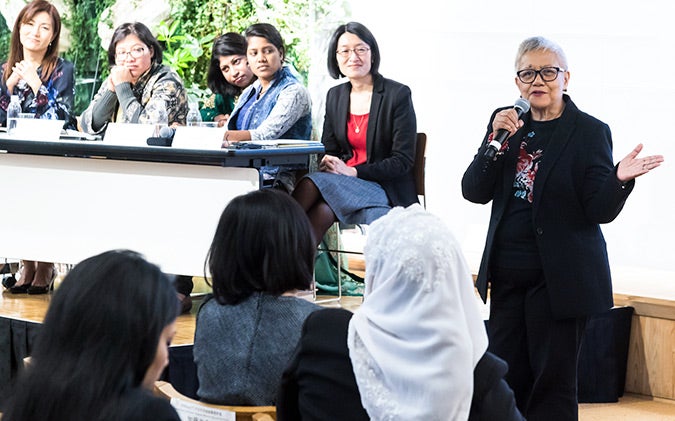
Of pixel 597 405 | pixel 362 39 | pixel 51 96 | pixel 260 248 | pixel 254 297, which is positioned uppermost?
pixel 362 39

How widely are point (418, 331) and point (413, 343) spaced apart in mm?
23

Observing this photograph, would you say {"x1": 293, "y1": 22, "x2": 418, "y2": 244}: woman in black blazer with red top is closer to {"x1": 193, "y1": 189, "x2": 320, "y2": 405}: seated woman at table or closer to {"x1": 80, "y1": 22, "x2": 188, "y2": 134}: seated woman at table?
{"x1": 80, "y1": 22, "x2": 188, "y2": 134}: seated woman at table

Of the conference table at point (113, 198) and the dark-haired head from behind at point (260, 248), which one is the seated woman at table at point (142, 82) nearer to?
the conference table at point (113, 198)

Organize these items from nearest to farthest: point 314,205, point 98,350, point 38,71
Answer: point 98,350, point 314,205, point 38,71

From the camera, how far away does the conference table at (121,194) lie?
4293 millimetres

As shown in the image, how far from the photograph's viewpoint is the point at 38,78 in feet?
16.6

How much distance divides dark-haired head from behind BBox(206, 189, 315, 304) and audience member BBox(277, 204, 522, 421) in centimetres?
44

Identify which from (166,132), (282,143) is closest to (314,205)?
(282,143)

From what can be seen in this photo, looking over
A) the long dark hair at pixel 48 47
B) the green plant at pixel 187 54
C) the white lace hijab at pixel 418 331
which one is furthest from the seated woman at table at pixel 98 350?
A: the green plant at pixel 187 54

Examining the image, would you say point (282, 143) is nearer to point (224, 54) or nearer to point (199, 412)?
point (224, 54)

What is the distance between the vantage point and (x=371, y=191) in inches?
181

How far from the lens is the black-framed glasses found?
9.73ft

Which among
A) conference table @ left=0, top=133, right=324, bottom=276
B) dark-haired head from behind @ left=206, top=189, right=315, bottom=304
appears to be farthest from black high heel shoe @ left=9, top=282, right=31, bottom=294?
dark-haired head from behind @ left=206, top=189, right=315, bottom=304

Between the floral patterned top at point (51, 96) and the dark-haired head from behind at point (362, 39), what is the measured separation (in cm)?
127
